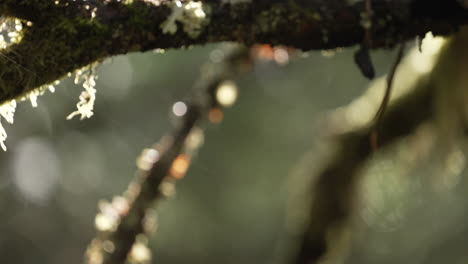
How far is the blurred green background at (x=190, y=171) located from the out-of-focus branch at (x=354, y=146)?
23.8ft

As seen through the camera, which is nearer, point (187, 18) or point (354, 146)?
point (187, 18)

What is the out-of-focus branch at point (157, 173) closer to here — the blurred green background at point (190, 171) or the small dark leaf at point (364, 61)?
the small dark leaf at point (364, 61)

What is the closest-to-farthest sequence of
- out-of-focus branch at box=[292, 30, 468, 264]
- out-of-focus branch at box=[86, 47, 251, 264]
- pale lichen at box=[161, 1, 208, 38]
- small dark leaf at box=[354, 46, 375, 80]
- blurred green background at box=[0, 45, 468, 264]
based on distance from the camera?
pale lichen at box=[161, 1, 208, 38]
small dark leaf at box=[354, 46, 375, 80]
out-of-focus branch at box=[86, 47, 251, 264]
out-of-focus branch at box=[292, 30, 468, 264]
blurred green background at box=[0, 45, 468, 264]

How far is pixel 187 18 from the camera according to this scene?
1.34 m

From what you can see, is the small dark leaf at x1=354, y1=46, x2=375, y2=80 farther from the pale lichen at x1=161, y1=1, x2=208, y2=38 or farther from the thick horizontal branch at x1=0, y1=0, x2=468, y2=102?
the pale lichen at x1=161, y1=1, x2=208, y2=38

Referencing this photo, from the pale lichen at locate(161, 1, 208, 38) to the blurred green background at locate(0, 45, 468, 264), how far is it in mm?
8339

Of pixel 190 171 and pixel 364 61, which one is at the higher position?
pixel 190 171

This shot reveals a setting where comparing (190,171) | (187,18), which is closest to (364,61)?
(187,18)

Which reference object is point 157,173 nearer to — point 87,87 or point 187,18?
point 87,87

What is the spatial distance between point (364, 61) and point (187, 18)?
480 millimetres

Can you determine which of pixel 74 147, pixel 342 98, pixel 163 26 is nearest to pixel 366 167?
pixel 163 26

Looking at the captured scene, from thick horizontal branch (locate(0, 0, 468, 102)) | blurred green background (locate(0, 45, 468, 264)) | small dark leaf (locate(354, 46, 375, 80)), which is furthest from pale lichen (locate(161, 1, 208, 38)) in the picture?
blurred green background (locate(0, 45, 468, 264))

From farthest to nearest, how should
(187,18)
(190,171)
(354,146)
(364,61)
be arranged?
(190,171), (354,146), (364,61), (187,18)

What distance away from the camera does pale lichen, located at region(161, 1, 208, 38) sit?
133 centimetres
